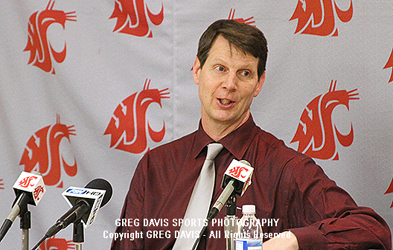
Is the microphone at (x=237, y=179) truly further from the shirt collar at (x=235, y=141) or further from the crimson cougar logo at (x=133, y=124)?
the crimson cougar logo at (x=133, y=124)

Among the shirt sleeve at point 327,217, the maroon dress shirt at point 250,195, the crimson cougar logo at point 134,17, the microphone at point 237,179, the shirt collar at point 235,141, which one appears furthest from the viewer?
the crimson cougar logo at point 134,17

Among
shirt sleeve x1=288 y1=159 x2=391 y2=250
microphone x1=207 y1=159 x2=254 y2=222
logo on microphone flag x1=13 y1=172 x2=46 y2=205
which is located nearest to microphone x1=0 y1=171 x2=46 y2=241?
logo on microphone flag x1=13 y1=172 x2=46 y2=205

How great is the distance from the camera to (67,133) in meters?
2.56

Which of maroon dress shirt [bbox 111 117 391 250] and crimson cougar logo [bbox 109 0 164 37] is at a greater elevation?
crimson cougar logo [bbox 109 0 164 37]

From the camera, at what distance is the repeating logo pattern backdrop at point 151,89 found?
2363 millimetres

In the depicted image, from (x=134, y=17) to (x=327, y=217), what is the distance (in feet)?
4.25

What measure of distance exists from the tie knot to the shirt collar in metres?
0.02

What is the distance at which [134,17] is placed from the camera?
2521mm

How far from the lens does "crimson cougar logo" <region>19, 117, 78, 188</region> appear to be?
2570 millimetres

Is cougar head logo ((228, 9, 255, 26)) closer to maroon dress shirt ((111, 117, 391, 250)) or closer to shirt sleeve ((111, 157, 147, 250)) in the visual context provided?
maroon dress shirt ((111, 117, 391, 250))

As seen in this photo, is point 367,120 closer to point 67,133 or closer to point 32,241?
point 67,133

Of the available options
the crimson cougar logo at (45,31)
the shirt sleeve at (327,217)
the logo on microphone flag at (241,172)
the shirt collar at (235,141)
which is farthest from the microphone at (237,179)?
the crimson cougar logo at (45,31)

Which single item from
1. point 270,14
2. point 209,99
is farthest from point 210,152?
point 270,14

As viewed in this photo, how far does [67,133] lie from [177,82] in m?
0.56
